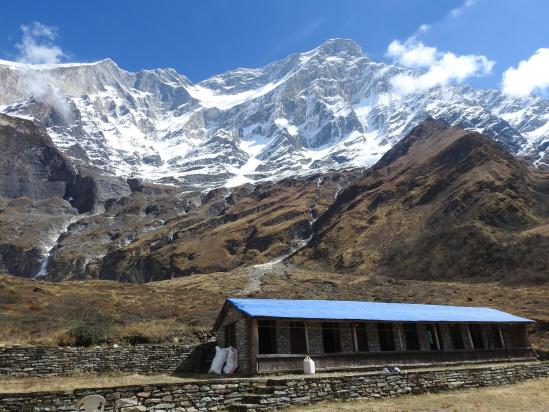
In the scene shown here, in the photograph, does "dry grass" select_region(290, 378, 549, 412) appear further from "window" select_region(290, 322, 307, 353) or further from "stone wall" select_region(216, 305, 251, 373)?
"stone wall" select_region(216, 305, 251, 373)

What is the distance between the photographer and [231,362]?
2333cm

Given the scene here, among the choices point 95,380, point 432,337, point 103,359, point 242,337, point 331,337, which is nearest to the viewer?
point 95,380

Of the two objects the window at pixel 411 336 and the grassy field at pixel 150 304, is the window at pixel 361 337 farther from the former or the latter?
the grassy field at pixel 150 304

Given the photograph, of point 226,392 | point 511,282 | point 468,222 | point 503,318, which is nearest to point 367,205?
point 468,222

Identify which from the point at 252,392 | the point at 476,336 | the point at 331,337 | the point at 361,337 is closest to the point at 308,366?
the point at 331,337

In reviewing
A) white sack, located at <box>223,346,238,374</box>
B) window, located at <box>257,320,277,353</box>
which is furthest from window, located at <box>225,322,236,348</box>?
window, located at <box>257,320,277,353</box>

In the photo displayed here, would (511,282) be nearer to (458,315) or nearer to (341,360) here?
(458,315)

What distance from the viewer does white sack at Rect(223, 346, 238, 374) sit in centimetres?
2325

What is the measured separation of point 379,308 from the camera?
2766 cm

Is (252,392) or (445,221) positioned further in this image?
(445,221)

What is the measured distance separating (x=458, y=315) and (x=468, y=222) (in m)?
59.2

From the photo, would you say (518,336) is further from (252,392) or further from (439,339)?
(252,392)

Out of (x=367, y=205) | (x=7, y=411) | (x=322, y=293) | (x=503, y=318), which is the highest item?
(x=367, y=205)

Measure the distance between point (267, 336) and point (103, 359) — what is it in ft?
26.7
